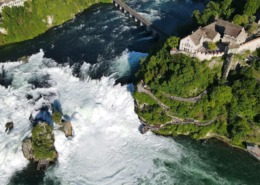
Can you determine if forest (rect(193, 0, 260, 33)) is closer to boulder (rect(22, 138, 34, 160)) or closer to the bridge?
the bridge

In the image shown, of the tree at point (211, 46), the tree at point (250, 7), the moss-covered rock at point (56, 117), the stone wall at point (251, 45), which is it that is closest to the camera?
the moss-covered rock at point (56, 117)

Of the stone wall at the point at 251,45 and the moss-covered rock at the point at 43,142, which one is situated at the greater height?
the stone wall at the point at 251,45

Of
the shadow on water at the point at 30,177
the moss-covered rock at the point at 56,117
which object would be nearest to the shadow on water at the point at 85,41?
the moss-covered rock at the point at 56,117

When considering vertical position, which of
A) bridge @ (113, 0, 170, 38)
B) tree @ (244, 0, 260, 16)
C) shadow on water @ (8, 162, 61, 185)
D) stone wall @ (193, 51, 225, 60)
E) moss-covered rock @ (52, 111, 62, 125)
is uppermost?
tree @ (244, 0, 260, 16)

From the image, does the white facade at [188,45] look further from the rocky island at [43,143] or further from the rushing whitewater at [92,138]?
the rocky island at [43,143]

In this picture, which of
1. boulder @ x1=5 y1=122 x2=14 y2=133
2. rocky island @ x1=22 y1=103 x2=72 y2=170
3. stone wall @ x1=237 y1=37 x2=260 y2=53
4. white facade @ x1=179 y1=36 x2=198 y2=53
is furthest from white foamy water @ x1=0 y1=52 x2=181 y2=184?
stone wall @ x1=237 y1=37 x2=260 y2=53

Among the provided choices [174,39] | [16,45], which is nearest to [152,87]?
[174,39]
